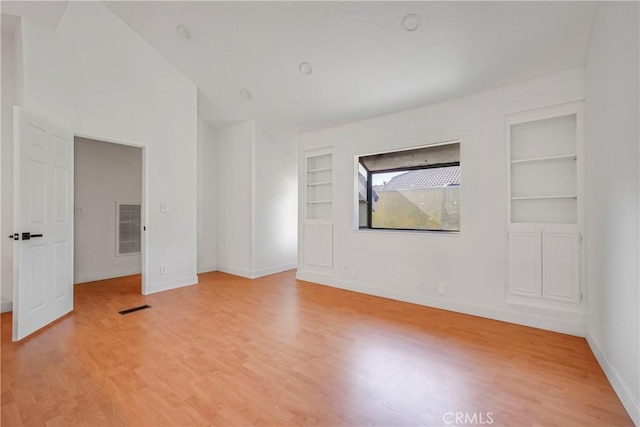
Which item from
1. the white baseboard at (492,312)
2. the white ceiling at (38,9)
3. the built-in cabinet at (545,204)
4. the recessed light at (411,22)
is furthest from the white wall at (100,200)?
the built-in cabinet at (545,204)

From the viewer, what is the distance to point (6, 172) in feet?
10.9

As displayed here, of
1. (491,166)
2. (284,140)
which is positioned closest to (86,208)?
(284,140)

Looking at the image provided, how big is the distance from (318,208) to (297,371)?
327 centimetres

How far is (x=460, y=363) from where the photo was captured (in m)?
2.19

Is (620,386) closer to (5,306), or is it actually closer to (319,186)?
(319,186)

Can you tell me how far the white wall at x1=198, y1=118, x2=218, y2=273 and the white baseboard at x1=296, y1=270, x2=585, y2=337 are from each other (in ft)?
8.99

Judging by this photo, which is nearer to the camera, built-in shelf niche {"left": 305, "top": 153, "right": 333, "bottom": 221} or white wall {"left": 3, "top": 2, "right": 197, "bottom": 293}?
white wall {"left": 3, "top": 2, "right": 197, "bottom": 293}

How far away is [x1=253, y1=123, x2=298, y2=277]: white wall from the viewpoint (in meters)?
5.22

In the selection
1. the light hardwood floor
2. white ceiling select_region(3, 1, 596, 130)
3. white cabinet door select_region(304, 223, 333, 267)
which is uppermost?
white ceiling select_region(3, 1, 596, 130)

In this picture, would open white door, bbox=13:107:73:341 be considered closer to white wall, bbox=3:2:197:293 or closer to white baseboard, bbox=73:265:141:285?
white wall, bbox=3:2:197:293

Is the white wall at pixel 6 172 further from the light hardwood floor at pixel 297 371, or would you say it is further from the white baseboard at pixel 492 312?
the white baseboard at pixel 492 312

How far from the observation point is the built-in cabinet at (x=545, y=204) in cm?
275

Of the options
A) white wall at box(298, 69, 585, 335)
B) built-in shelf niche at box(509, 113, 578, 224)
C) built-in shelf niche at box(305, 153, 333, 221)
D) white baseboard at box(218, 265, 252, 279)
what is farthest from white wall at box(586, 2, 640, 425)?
white baseboard at box(218, 265, 252, 279)

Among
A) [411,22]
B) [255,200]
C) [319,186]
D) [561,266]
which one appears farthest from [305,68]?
[561,266]
